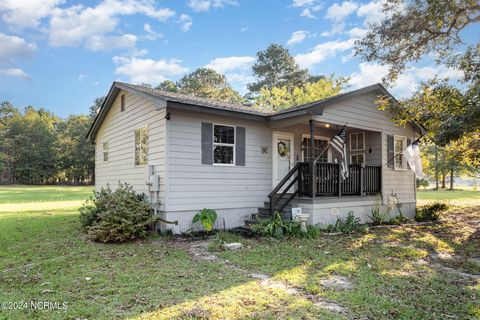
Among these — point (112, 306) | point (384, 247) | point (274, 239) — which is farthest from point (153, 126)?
point (384, 247)

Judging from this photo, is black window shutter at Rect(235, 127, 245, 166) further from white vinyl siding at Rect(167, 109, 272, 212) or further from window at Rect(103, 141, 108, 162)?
window at Rect(103, 141, 108, 162)

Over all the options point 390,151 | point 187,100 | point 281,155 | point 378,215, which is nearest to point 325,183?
point 281,155

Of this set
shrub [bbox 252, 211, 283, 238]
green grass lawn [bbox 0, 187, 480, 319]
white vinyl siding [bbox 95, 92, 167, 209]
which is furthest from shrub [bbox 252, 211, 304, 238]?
white vinyl siding [bbox 95, 92, 167, 209]

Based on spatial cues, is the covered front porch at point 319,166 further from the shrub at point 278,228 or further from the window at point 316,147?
the shrub at point 278,228

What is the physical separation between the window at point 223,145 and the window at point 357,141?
221 inches

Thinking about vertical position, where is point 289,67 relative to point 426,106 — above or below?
above

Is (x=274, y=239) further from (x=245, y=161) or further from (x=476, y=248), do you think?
(x=476, y=248)

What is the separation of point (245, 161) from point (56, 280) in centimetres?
634

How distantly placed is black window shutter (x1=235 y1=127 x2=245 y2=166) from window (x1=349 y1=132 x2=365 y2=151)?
523cm

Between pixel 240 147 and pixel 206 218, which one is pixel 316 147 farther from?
pixel 206 218

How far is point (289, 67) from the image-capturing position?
3888cm

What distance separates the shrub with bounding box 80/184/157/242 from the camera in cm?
795

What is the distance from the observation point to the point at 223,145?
9844 mm

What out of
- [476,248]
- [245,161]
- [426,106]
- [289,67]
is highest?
[289,67]
